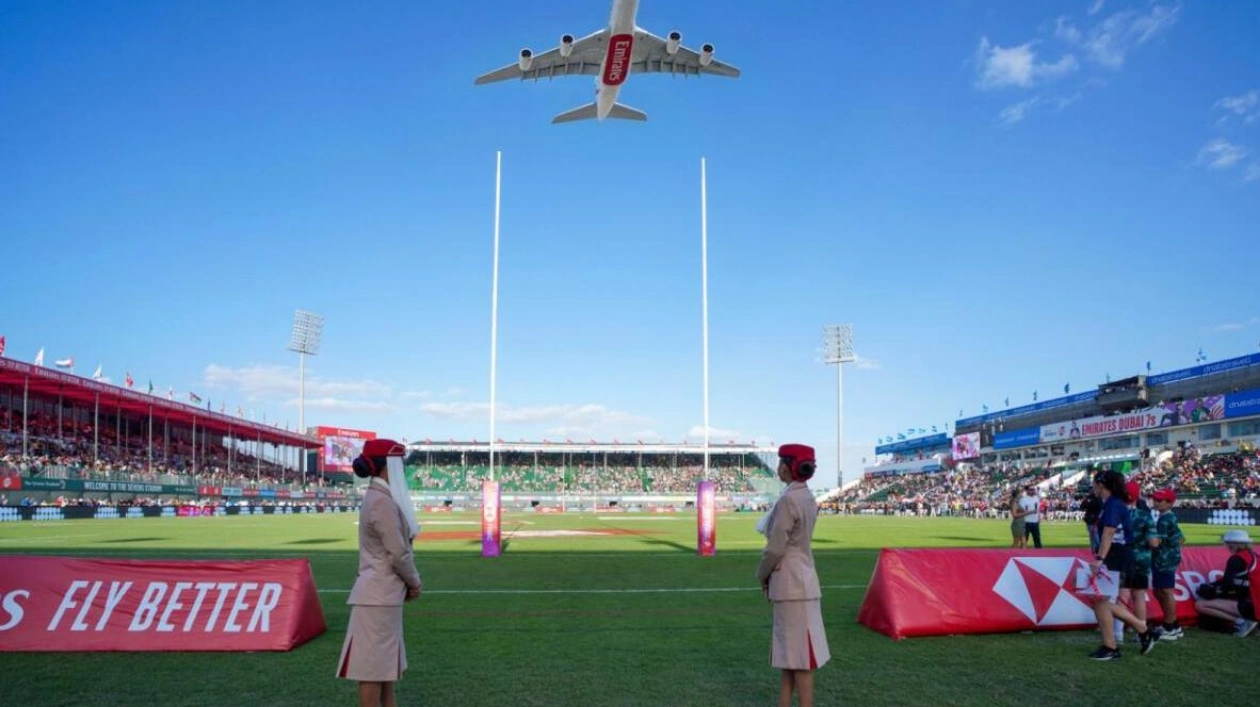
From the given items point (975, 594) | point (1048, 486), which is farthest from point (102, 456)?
point (1048, 486)

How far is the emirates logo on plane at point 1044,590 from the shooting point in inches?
382

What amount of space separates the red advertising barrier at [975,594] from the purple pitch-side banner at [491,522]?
1140 centimetres

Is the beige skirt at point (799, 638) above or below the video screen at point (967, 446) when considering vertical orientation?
above

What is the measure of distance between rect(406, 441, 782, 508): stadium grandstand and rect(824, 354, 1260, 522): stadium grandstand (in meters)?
12.3

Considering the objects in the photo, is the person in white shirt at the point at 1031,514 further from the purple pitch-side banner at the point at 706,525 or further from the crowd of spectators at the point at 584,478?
the crowd of spectators at the point at 584,478

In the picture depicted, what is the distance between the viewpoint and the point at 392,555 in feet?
17.1

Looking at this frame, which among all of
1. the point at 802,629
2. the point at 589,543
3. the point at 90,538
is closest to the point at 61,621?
the point at 802,629

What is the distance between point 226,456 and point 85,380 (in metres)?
26.0

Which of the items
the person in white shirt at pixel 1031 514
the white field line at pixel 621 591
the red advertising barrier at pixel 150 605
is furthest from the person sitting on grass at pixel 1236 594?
the red advertising barrier at pixel 150 605

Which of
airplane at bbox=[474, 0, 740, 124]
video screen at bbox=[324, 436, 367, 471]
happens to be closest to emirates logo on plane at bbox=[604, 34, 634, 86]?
airplane at bbox=[474, 0, 740, 124]

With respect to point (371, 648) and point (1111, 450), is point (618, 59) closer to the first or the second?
point (371, 648)

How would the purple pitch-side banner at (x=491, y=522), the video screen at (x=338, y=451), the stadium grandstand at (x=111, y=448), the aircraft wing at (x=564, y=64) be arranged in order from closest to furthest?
A: the purple pitch-side banner at (x=491, y=522)
the aircraft wing at (x=564, y=64)
the stadium grandstand at (x=111, y=448)
the video screen at (x=338, y=451)

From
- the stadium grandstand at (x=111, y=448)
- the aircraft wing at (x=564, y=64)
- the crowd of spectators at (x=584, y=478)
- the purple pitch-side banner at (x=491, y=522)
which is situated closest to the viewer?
the purple pitch-side banner at (x=491, y=522)

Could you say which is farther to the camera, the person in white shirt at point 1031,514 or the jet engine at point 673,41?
the jet engine at point 673,41
